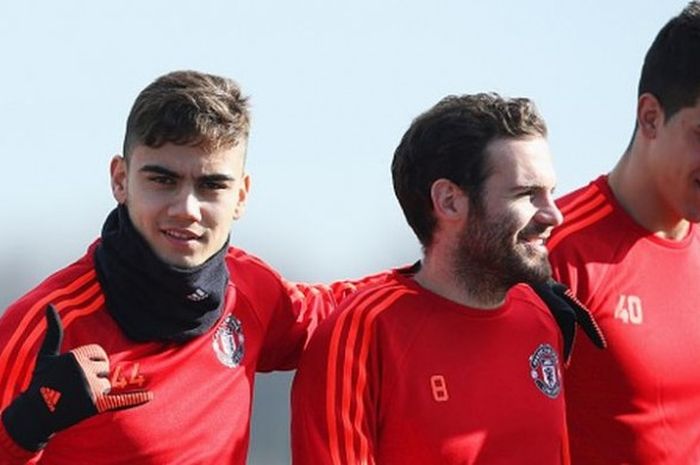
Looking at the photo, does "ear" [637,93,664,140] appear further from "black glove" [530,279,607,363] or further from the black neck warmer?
the black neck warmer

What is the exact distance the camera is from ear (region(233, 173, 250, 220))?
789 cm

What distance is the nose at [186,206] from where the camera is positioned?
762 centimetres

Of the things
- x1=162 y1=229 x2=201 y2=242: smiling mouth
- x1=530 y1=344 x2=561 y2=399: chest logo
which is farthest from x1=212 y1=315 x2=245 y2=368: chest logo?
x1=530 y1=344 x2=561 y2=399: chest logo

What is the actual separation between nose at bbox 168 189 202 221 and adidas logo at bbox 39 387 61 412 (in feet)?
2.41

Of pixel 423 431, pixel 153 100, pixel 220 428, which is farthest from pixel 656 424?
pixel 153 100

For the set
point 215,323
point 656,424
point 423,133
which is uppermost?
point 423,133

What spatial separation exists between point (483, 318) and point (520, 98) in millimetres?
768

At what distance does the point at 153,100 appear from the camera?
7.81 m

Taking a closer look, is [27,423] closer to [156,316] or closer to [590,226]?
[156,316]

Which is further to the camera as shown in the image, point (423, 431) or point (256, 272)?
point (256, 272)

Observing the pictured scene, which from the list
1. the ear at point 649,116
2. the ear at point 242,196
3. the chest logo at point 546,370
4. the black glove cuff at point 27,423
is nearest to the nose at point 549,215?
the chest logo at point 546,370

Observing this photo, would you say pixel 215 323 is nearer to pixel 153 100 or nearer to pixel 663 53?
pixel 153 100

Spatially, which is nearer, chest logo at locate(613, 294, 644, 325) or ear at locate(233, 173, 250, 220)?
ear at locate(233, 173, 250, 220)

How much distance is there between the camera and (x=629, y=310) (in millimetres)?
8344
